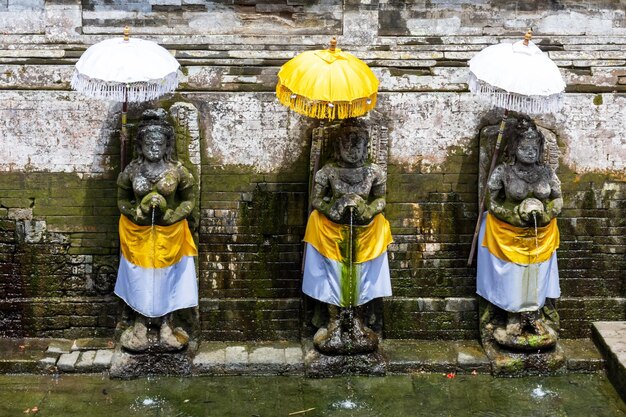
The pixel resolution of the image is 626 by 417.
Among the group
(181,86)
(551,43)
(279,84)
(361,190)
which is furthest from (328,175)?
(551,43)

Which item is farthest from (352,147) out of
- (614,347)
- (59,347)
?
(59,347)

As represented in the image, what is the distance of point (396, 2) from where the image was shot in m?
11.7

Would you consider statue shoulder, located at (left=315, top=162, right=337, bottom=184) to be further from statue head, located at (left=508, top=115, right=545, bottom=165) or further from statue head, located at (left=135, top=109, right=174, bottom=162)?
statue head, located at (left=508, top=115, right=545, bottom=165)

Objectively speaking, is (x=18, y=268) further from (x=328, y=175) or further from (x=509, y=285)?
(x=509, y=285)

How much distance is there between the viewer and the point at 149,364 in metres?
11.0

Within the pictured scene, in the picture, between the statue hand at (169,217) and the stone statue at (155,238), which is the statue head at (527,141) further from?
the statue hand at (169,217)

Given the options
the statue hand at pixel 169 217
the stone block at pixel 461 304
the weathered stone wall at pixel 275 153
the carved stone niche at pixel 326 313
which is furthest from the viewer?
the stone block at pixel 461 304

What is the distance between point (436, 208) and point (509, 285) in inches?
46.2

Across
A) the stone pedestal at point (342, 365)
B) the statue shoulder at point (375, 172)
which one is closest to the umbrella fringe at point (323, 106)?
the statue shoulder at point (375, 172)

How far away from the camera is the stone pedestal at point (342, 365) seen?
11.0 m

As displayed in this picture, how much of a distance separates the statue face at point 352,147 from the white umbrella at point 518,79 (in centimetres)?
124

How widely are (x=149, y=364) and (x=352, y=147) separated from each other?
305cm

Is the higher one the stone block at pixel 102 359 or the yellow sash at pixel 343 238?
the yellow sash at pixel 343 238

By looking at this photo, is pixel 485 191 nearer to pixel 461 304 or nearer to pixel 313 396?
pixel 461 304
